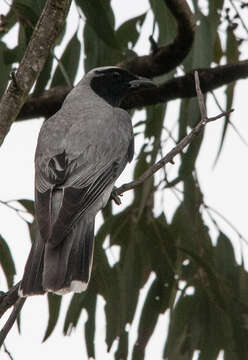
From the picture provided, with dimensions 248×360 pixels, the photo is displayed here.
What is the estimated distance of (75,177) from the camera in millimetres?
4105

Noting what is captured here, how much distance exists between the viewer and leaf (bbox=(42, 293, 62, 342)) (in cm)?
477

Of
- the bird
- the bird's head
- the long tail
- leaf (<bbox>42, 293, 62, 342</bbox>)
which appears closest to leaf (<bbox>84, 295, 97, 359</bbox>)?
leaf (<bbox>42, 293, 62, 342</bbox>)

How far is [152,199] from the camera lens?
5.27m

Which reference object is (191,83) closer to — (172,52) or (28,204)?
(172,52)

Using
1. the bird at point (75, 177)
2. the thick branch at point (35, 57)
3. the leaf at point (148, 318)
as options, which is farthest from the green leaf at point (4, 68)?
the leaf at point (148, 318)

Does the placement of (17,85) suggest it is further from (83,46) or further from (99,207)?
(83,46)

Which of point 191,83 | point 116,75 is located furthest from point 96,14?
point 191,83

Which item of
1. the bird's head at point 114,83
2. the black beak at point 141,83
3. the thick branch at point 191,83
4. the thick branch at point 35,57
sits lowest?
the thick branch at point 35,57

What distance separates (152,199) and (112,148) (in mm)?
855

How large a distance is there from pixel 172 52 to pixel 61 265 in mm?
1663

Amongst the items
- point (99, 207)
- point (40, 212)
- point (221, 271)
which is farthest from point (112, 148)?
point (221, 271)

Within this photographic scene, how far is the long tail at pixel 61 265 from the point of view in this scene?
3686 mm

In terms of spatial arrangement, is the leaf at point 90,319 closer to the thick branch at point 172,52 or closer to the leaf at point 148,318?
the leaf at point 148,318

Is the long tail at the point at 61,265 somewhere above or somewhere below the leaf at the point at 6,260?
below
